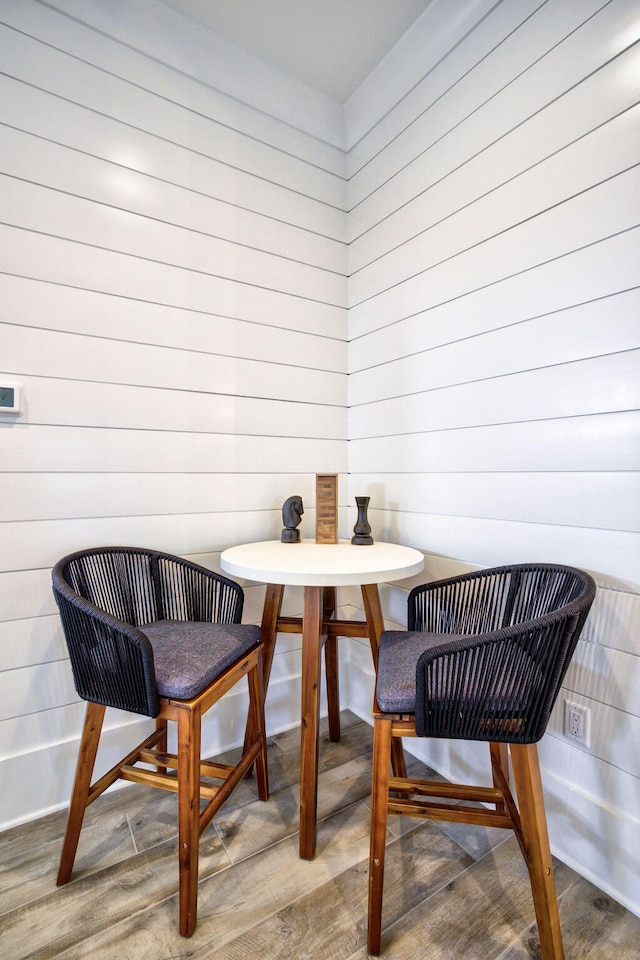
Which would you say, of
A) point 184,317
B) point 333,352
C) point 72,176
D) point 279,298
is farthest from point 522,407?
point 72,176

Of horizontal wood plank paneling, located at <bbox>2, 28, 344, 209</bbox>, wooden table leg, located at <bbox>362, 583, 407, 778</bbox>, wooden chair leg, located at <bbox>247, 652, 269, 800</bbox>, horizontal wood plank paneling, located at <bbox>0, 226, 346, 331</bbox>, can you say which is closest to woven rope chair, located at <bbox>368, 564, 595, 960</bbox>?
wooden table leg, located at <bbox>362, 583, 407, 778</bbox>

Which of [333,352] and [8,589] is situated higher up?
[333,352]

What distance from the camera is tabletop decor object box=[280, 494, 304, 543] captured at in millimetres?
1786

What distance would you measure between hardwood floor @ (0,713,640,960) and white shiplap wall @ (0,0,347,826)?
1.03 feet

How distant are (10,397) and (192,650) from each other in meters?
0.96

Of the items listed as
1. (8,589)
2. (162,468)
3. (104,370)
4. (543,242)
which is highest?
(543,242)

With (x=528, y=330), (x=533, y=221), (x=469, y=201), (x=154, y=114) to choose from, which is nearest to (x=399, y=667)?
(x=528, y=330)

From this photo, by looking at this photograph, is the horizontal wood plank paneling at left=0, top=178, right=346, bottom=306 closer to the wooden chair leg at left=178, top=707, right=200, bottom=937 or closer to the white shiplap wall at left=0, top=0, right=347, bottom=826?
the white shiplap wall at left=0, top=0, right=347, bottom=826

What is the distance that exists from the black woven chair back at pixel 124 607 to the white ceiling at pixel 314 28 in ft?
6.60

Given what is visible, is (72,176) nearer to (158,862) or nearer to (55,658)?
(55,658)

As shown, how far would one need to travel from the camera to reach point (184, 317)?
1.75 meters

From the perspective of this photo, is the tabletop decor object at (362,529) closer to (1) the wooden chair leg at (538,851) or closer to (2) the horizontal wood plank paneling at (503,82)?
(1) the wooden chair leg at (538,851)

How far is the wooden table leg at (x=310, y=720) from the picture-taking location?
129 centimetres

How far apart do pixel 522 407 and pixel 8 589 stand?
67.4 inches
